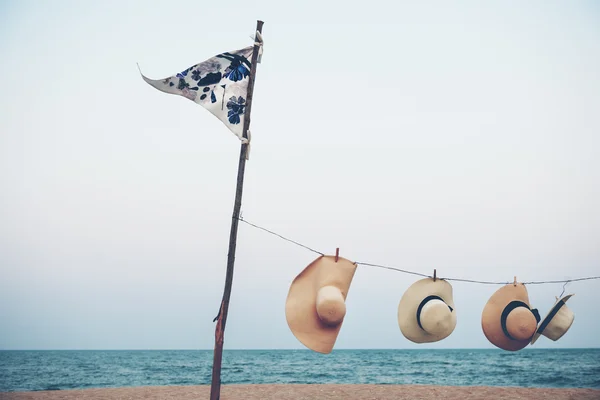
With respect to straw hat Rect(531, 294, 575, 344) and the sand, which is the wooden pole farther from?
the sand

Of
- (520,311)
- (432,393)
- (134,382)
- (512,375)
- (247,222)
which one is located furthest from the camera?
(512,375)

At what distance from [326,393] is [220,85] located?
32.6 feet

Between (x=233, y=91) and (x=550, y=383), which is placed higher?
(x=233, y=91)

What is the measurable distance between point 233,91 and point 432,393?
1050 centimetres

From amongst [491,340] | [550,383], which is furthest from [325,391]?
[550,383]

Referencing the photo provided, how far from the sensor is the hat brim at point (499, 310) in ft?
22.2

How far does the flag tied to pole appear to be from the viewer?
6.16m

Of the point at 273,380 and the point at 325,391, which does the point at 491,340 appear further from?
the point at 273,380

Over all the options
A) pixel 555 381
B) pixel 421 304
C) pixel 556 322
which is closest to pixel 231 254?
pixel 421 304

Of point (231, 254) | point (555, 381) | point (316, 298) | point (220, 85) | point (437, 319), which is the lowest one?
point (555, 381)

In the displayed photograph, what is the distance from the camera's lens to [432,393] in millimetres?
13492

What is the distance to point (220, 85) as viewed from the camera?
6.21 metres

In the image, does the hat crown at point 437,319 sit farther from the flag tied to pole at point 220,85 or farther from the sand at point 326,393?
the sand at point 326,393

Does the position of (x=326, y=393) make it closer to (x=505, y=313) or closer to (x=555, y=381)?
(x=505, y=313)
